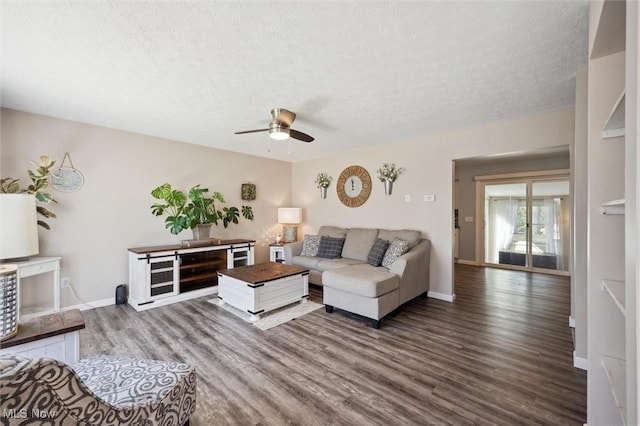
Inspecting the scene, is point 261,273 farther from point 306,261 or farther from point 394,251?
point 394,251

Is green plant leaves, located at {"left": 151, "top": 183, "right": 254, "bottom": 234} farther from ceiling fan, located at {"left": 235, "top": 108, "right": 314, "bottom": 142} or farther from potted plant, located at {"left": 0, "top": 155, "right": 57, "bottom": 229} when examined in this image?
ceiling fan, located at {"left": 235, "top": 108, "right": 314, "bottom": 142}

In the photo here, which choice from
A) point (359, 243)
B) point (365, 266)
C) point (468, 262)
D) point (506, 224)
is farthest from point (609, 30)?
point (468, 262)

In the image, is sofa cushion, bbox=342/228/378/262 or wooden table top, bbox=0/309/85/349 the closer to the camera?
wooden table top, bbox=0/309/85/349

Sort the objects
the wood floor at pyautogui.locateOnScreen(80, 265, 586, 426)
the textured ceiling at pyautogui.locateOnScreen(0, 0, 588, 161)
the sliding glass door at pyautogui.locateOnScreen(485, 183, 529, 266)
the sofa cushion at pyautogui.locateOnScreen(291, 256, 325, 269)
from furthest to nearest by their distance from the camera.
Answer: the sliding glass door at pyautogui.locateOnScreen(485, 183, 529, 266) → the sofa cushion at pyautogui.locateOnScreen(291, 256, 325, 269) → the wood floor at pyautogui.locateOnScreen(80, 265, 586, 426) → the textured ceiling at pyautogui.locateOnScreen(0, 0, 588, 161)

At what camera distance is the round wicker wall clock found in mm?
4781

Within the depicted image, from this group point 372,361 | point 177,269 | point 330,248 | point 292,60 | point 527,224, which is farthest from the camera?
point 527,224

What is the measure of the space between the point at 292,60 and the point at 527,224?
245 inches

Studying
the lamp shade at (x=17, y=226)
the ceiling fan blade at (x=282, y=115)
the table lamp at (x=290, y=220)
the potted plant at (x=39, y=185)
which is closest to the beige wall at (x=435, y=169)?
the table lamp at (x=290, y=220)

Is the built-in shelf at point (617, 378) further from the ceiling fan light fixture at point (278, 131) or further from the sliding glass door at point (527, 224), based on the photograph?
the sliding glass door at point (527, 224)

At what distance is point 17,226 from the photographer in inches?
98.5

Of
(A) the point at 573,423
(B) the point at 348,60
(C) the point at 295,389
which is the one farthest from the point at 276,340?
(B) the point at 348,60

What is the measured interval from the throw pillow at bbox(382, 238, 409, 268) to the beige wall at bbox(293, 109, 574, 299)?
22.5 inches

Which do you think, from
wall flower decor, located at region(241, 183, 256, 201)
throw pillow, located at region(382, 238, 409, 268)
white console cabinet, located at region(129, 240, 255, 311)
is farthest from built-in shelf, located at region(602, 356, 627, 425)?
wall flower decor, located at region(241, 183, 256, 201)

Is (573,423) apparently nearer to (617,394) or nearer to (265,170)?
(617,394)
